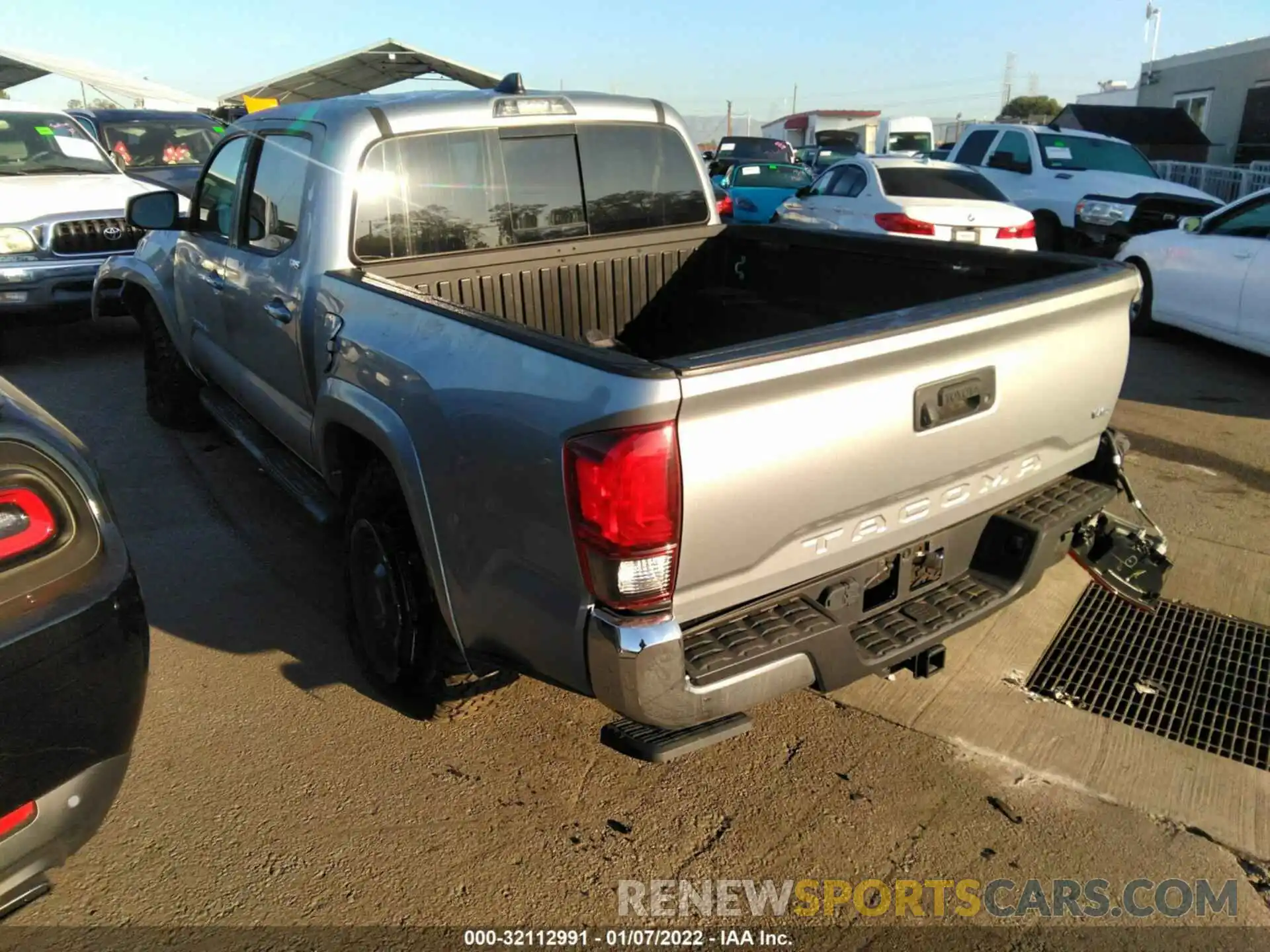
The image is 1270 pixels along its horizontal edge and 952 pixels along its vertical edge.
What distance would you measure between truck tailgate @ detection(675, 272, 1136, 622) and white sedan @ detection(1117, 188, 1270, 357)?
5.04 metres

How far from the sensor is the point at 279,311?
3.66 meters

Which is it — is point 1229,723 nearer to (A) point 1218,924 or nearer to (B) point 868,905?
(A) point 1218,924

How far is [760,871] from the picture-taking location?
2.62 meters

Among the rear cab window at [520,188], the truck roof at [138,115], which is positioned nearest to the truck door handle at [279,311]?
the rear cab window at [520,188]

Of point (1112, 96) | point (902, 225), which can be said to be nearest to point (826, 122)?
point (1112, 96)

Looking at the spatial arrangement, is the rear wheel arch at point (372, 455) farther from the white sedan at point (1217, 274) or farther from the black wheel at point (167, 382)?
the white sedan at point (1217, 274)

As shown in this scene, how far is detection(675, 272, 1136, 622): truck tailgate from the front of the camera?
219 centimetres

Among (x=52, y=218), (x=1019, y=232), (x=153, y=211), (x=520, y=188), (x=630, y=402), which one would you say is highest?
(x=520, y=188)

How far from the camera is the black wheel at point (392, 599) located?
3.02 m

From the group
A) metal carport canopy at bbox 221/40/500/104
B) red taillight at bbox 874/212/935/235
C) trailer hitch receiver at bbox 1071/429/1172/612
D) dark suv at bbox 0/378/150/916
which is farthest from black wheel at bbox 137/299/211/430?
metal carport canopy at bbox 221/40/500/104

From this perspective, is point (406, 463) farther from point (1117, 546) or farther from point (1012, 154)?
point (1012, 154)

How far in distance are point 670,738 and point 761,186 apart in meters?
14.6


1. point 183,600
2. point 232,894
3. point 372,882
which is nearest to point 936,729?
point 372,882

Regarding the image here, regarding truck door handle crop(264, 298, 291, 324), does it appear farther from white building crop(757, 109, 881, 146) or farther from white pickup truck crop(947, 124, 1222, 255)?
white building crop(757, 109, 881, 146)
